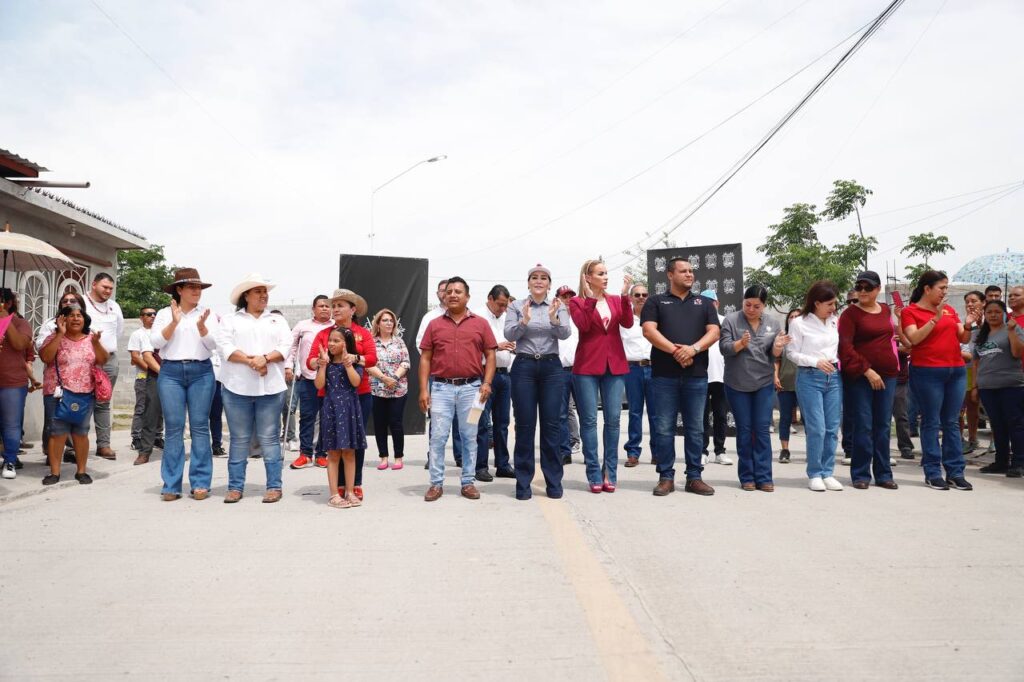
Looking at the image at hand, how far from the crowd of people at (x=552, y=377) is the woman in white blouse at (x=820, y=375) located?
0.02 meters

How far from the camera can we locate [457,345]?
7.23 metres

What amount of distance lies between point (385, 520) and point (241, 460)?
1.82 meters

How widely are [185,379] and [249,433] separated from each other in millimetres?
752

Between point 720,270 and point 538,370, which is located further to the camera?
point 720,270

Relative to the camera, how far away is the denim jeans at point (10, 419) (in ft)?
26.6

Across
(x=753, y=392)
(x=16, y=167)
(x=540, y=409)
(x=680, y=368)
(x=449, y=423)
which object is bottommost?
(x=449, y=423)

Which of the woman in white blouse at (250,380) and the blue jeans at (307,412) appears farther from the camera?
the blue jeans at (307,412)

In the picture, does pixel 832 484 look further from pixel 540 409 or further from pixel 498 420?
pixel 498 420

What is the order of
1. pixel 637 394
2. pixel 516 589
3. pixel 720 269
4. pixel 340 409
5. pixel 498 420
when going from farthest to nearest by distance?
pixel 720 269 → pixel 637 394 → pixel 498 420 → pixel 340 409 → pixel 516 589

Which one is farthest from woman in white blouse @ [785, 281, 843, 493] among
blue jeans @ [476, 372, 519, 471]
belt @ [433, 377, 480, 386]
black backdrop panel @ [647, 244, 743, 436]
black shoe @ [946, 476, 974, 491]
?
black backdrop panel @ [647, 244, 743, 436]

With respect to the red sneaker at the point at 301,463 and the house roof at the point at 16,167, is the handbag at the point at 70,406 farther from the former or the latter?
the house roof at the point at 16,167

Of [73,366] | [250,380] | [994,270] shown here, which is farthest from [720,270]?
[994,270]

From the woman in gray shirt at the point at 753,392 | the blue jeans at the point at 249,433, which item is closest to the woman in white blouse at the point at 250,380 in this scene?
the blue jeans at the point at 249,433

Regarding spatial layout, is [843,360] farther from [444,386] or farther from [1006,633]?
[1006,633]
